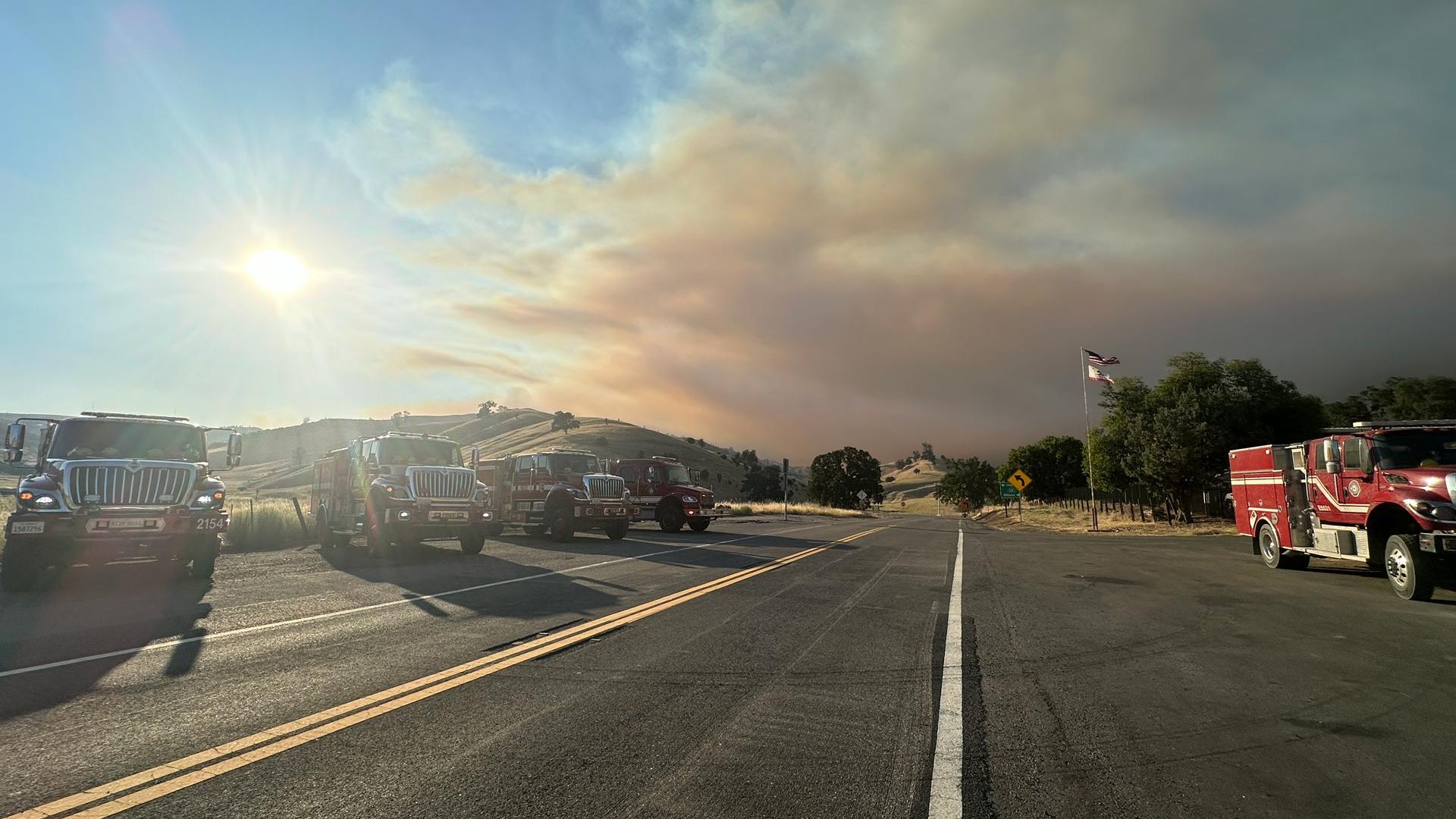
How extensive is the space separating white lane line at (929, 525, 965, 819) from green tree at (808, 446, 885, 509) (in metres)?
88.4

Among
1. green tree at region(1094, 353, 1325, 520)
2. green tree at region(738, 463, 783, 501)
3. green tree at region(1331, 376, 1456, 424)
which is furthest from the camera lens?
green tree at region(738, 463, 783, 501)

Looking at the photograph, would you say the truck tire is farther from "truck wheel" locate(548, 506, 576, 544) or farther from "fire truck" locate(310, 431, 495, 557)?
"fire truck" locate(310, 431, 495, 557)

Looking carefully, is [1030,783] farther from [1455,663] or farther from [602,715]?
[1455,663]

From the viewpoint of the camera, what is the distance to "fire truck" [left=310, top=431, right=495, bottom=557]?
14844 millimetres

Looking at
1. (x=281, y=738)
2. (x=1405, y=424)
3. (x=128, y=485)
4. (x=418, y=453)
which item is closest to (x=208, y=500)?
(x=128, y=485)

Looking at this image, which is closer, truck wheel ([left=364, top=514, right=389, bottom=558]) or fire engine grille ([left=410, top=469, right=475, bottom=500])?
truck wheel ([left=364, top=514, right=389, bottom=558])

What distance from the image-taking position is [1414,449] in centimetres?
1104

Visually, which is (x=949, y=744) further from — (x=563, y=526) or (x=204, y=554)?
(x=563, y=526)

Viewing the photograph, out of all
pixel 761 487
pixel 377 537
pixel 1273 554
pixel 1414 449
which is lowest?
pixel 1273 554

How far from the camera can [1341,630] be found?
8.00 metres

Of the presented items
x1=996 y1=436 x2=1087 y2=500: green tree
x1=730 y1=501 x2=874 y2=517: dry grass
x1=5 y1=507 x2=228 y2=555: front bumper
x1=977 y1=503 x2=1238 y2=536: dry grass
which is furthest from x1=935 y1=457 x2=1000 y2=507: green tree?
x1=5 y1=507 x2=228 y2=555: front bumper

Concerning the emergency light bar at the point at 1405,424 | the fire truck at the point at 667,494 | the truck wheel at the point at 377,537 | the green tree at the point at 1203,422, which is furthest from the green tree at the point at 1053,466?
the truck wheel at the point at 377,537

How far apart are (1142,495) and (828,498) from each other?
1944 inches

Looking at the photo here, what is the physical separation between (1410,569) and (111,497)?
2041 cm
